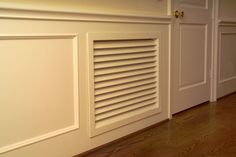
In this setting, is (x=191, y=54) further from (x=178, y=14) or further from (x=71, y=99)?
(x=71, y=99)

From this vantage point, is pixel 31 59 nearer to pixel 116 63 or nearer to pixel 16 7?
pixel 16 7

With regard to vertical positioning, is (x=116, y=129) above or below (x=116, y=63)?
below

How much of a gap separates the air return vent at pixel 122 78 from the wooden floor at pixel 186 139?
0.42ft

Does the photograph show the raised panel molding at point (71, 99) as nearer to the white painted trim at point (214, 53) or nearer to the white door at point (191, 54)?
the white door at point (191, 54)

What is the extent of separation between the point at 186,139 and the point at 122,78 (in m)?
0.54

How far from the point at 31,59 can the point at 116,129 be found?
2.33 ft

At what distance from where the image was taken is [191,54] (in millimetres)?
2477

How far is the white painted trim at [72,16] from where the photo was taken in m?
1.22

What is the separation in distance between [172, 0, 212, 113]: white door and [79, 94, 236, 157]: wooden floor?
0.61 ft

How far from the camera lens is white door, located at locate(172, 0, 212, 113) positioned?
2297 millimetres

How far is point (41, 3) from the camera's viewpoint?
1.33 meters

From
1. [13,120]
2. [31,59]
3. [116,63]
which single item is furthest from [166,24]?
[13,120]

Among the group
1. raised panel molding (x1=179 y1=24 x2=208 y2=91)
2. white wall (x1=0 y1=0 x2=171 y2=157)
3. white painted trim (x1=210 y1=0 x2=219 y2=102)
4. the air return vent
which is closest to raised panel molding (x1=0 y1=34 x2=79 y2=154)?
white wall (x1=0 y1=0 x2=171 y2=157)

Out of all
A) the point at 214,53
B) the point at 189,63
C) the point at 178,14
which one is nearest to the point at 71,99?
the point at 178,14
